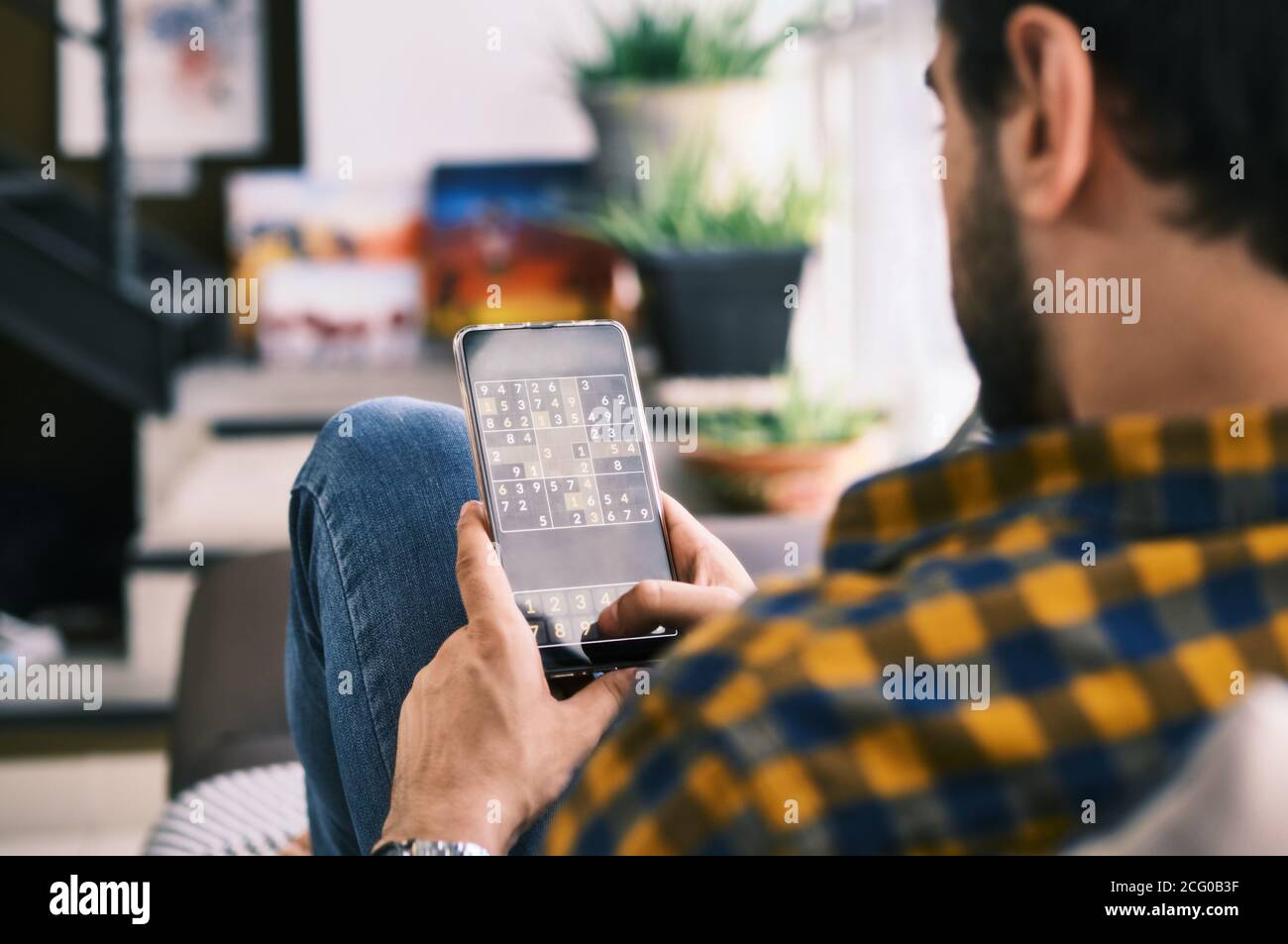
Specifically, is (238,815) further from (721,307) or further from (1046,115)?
(721,307)

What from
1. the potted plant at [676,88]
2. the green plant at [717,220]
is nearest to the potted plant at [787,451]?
the green plant at [717,220]

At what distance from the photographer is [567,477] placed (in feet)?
2.38

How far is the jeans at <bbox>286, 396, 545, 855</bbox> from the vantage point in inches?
30.2

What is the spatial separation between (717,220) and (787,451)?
19.9 inches

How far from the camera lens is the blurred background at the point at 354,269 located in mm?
2018

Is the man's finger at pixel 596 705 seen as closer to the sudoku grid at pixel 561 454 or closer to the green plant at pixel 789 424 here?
the sudoku grid at pixel 561 454

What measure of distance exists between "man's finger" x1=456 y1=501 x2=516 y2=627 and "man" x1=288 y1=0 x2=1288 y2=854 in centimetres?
20

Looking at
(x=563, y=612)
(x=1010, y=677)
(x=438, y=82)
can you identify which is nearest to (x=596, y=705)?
(x=563, y=612)

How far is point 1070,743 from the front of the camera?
0.41 meters

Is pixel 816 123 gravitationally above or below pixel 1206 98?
above

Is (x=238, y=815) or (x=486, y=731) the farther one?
(x=238, y=815)
